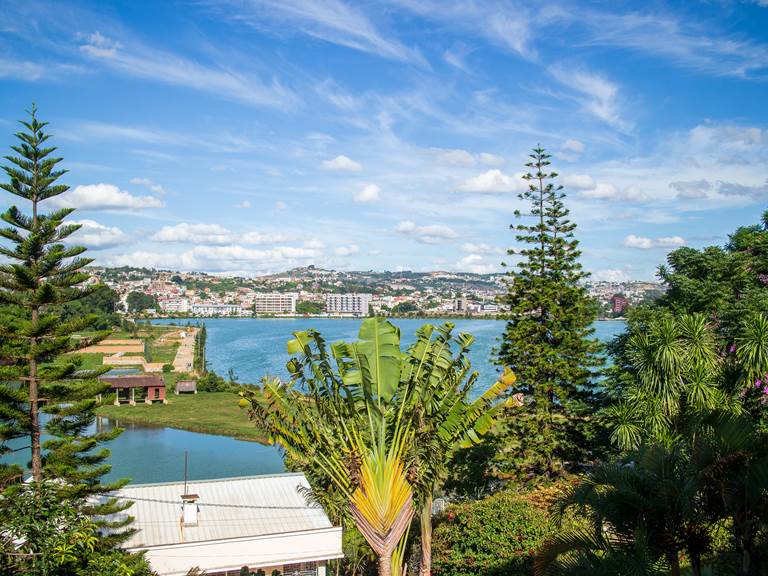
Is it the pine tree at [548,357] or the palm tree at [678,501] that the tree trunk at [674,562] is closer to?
the palm tree at [678,501]

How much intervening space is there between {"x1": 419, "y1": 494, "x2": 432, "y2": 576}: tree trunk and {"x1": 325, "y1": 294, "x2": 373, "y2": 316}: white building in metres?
146

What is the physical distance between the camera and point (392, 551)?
775 cm

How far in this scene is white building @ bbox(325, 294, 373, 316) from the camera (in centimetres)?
15662

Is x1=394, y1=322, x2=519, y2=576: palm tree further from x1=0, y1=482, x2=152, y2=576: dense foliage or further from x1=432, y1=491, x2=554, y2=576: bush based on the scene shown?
x1=0, y1=482, x2=152, y2=576: dense foliage

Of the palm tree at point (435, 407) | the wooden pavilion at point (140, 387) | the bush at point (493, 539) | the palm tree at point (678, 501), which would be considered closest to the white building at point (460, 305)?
the wooden pavilion at point (140, 387)

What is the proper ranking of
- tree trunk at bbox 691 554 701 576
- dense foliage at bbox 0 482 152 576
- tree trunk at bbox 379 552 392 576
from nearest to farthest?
tree trunk at bbox 691 554 701 576, dense foliage at bbox 0 482 152 576, tree trunk at bbox 379 552 392 576

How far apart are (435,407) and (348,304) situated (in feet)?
498

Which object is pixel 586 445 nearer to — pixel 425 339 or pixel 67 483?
pixel 425 339

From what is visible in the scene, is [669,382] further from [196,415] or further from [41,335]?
[196,415]

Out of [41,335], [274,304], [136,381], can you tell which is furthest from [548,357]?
[274,304]

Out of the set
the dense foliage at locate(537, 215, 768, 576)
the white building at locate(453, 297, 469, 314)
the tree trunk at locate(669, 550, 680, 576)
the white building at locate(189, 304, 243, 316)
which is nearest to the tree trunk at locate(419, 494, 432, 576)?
the dense foliage at locate(537, 215, 768, 576)

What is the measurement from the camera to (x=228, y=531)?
31.0 feet

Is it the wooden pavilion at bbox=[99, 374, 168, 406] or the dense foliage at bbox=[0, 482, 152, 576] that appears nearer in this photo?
the dense foliage at bbox=[0, 482, 152, 576]

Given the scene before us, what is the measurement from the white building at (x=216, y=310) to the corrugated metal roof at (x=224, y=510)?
143 m
